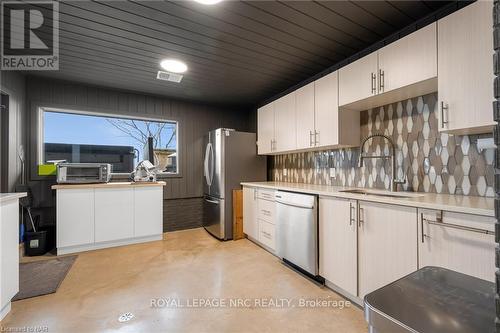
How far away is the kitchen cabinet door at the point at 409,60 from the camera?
1647 mm

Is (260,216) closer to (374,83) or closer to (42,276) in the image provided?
(374,83)

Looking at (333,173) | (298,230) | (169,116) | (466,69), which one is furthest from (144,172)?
(466,69)

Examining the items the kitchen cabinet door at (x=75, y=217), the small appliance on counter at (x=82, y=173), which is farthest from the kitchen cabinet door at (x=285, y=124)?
the kitchen cabinet door at (x=75, y=217)

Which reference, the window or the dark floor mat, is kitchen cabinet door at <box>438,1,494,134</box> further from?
the window

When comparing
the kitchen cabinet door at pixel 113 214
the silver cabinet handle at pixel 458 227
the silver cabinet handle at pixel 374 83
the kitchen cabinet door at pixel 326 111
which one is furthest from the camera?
A: the kitchen cabinet door at pixel 113 214

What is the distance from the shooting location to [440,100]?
1.60m

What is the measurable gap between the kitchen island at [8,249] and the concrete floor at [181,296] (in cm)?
19

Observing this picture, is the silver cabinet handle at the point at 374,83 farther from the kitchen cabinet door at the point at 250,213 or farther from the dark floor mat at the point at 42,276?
the dark floor mat at the point at 42,276

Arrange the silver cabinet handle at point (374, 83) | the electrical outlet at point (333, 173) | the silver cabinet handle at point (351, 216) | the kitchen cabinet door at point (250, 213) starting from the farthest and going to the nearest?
1. the kitchen cabinet door at point (250, 213)
2. the electrical outlet at point (333, 173)
3. the silver cabinet handle at point (374, 83)
4. the silver cabinet handle at point (351, 216)

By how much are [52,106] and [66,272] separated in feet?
7.68

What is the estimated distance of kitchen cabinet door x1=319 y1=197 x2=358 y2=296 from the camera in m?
1.91

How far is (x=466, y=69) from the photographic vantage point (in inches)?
57.7

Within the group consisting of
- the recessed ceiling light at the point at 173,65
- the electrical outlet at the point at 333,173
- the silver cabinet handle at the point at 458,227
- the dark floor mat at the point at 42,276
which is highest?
the recessed ceiling light at the point at 173,65

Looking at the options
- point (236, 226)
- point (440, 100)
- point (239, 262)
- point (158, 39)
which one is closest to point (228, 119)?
point (236, 226)
